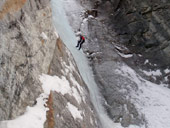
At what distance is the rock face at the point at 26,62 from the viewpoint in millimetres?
5609

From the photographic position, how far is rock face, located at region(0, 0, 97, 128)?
5609 mm

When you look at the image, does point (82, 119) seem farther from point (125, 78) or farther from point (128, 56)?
point (128, 56)

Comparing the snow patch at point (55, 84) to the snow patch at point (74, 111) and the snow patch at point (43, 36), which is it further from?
the snow patch at point (43, 36)

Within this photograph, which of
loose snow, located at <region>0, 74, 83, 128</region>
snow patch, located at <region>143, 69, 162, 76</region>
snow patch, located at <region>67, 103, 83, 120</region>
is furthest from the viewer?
→ snow patch, located at <region>143, 69, 162, 76</region>

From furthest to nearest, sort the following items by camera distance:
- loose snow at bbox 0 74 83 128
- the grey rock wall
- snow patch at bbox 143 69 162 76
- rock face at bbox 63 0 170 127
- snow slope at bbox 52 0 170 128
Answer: snow patch at bbox 143 69 162 76 → rock face at bbox 63 0 170 127 → snow slope at bbox 52 0 170 128 → the grey rock wall → loose snow at bbox 0 74 83 128

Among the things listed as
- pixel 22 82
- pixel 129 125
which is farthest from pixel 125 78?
pixel 22 82

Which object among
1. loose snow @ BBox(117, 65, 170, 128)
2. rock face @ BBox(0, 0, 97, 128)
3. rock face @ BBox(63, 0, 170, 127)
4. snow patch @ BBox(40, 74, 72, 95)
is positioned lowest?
loose snow @ BBox(117, 65, 170, 128)

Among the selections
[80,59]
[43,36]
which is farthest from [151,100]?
[43,36]

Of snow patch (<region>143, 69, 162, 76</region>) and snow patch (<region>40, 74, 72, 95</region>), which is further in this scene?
snow patch (<region>143, 69, 162, 76</region>)

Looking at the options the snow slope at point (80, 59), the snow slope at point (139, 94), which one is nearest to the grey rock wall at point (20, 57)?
the snow slope at point (80, 59)

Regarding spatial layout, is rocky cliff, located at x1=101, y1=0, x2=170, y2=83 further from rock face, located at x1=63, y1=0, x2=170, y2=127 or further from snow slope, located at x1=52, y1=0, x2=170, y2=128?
snow slope, located at x1=52, y1=0, x2=170, y2=128

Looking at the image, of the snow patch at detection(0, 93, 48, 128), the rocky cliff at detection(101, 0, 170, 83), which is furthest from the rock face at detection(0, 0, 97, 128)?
the rocky cliff at detection(101, 0, 170, 83)

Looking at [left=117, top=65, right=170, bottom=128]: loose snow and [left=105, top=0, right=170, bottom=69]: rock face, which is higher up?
[left=105, top=0, right=170, bottom=69]: rock face

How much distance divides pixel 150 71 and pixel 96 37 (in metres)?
5.96
